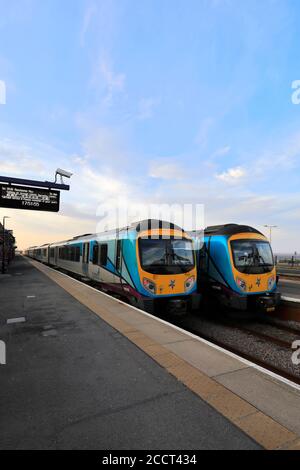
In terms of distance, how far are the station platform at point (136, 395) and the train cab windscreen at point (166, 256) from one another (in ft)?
8.56

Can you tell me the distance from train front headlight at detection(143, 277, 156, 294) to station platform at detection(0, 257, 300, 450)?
7.31 feet

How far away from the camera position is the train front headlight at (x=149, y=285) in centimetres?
780

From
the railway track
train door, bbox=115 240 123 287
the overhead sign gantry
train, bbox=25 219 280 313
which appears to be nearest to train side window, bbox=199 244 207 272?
train, bbox=25 219 280 313

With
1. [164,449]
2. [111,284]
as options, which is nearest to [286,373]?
[164,449]

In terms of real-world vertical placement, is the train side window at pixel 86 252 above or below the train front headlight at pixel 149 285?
above

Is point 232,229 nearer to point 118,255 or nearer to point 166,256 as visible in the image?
point 166,256

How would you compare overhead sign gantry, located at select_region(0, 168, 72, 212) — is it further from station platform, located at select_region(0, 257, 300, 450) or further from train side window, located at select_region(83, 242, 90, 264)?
station platform, located at select_region(0, 257, 300, 450)

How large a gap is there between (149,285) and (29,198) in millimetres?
10113

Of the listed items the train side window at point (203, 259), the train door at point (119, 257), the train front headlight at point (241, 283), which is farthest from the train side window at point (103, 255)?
the train front headlight at point (241, 283)

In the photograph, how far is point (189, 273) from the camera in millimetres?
8484

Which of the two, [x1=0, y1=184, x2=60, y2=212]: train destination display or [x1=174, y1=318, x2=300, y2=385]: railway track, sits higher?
[x1=0, y1=184, x2=60, y2=212]: train destination display

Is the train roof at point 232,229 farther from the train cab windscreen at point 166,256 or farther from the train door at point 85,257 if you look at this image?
the train door at point 85,257

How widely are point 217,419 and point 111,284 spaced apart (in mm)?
7683

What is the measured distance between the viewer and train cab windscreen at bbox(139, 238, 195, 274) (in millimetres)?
7984
